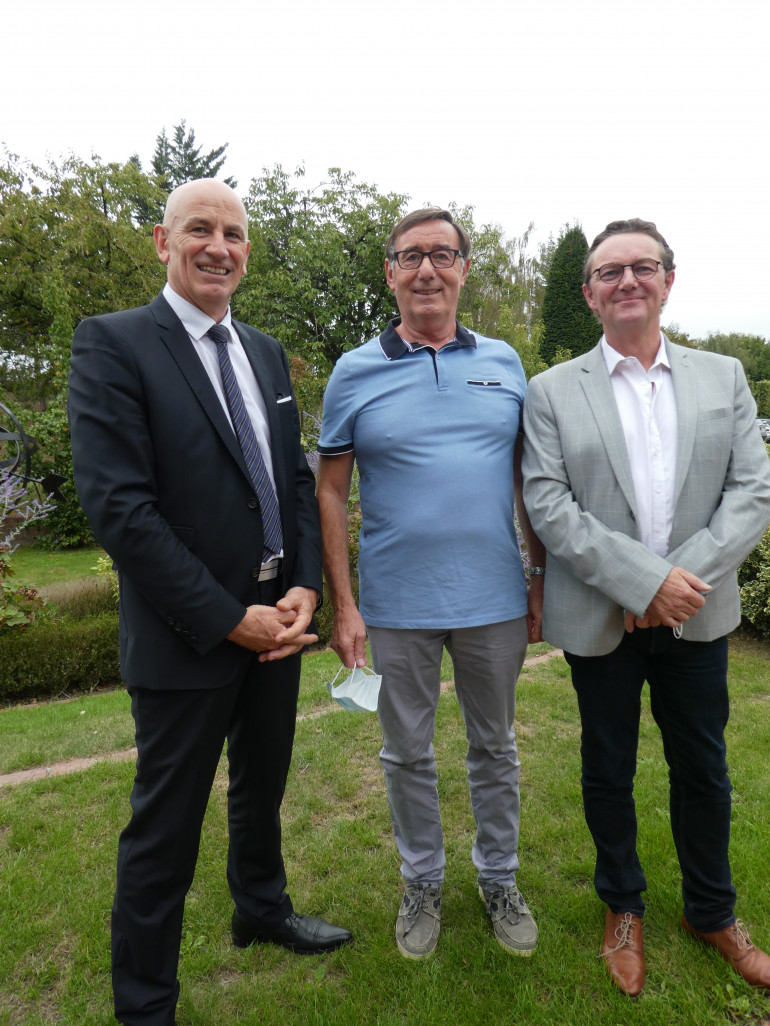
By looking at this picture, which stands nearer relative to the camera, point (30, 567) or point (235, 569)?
point (235, 569)

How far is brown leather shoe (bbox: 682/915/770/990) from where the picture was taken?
2.10 meters

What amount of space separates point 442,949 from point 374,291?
15.4 metres

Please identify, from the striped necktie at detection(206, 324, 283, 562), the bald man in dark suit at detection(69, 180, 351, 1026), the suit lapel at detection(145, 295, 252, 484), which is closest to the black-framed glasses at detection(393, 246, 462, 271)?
the bald man in dark suit at detection(69, 180, 351, 1026)

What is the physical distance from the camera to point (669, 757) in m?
2.24

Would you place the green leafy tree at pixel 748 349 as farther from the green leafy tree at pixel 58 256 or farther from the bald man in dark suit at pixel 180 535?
the bald man in dark suit at pixel 180 535

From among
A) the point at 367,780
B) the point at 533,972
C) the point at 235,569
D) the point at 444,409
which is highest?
the point at 444,409

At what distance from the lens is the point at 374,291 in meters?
16.0

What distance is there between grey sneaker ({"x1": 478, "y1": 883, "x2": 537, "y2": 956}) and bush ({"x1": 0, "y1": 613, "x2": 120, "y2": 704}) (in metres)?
4.58

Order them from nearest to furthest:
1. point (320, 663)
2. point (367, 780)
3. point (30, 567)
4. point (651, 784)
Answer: point (651, 784), point (367, 780), point (320, 663), point (30, 567)

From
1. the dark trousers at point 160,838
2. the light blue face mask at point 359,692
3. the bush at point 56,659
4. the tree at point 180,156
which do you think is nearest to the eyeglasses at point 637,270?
the light blue face mask at point 359,692

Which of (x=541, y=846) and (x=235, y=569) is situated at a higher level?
(x=235, y=569)

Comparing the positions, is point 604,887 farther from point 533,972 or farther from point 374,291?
point 374,291

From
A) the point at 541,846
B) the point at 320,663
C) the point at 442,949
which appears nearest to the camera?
the point at 442,949

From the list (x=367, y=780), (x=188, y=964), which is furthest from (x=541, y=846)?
(x=188, y=964)
